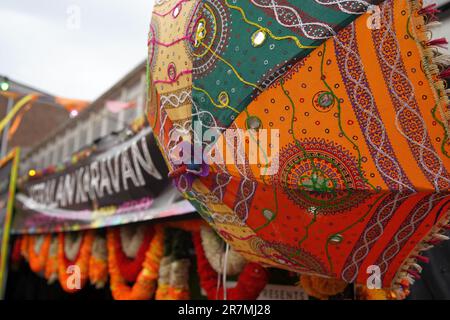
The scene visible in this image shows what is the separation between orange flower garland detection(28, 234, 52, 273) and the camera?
13.3 feet

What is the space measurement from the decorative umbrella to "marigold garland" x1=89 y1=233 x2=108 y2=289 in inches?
87.1

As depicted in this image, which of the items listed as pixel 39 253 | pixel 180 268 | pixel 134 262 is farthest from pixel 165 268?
pixel 39 253

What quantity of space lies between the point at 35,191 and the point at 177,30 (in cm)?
382

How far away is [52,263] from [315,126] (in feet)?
11.9

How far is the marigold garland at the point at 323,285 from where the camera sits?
150cm

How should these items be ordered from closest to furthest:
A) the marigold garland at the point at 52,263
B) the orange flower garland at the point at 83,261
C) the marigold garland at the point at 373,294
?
the marigold garland at the point at 373,294
the orange flower garland at the point at 83,261
the marigold garland at the point at 52,263

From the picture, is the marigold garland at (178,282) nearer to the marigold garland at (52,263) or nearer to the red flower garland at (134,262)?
the red flower garland at (134,262)

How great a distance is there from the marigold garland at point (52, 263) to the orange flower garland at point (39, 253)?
87 millimetres

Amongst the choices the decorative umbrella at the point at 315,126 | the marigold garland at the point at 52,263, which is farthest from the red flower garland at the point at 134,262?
the decorative umbrella at the point at 315,126

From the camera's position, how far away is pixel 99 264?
313 cm

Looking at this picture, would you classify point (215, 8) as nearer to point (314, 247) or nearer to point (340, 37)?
point (340, 37)

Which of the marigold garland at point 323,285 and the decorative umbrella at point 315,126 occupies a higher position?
the decorative umbrella at point 315,126

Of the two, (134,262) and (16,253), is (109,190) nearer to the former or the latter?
(134,262)
